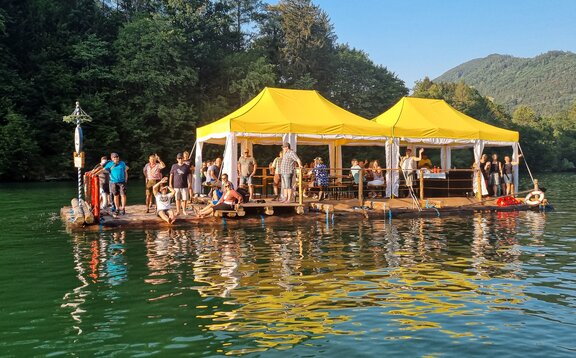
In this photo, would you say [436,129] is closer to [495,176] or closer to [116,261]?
[495,176]

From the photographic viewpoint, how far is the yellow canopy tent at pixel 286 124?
20.3m

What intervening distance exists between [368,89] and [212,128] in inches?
2169

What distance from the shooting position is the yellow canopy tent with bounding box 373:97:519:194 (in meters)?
23.1

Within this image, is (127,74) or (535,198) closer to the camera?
(535,198)

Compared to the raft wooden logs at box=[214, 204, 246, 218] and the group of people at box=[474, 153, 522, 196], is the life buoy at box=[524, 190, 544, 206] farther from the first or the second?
the raft wooden logs at box=[214, 204, 246, 218]

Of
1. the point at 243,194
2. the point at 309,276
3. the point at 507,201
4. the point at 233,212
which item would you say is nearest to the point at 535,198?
the point at 507,201

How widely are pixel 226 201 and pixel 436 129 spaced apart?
31.6 ft

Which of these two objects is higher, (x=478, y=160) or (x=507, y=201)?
(x=478, y=160)

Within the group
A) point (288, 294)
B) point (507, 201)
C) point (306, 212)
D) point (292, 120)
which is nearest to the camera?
point (288, 294)

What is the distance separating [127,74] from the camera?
56.2 meters

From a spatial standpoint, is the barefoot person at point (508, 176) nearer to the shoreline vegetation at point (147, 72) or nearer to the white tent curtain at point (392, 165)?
the white tent curtain at point (392, 165)

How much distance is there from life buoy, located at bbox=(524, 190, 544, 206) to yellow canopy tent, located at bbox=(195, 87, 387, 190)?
6225 millimetres

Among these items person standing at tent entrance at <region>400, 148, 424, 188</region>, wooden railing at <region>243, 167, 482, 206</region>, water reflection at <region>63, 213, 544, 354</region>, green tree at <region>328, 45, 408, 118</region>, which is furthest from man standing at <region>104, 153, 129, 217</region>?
green tree at <region>328, 45, 408, 118</region>

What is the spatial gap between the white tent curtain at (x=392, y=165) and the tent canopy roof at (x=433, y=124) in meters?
0.44
